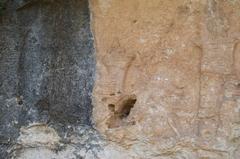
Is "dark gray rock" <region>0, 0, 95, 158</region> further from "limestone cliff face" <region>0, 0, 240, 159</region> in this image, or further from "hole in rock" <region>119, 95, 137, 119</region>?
"hole in rock" <region>119, 95, 137, 119</region>

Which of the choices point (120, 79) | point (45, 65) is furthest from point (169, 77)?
point (45, 65)

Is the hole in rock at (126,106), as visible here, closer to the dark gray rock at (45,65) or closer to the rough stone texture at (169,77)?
the rough stone texture at (169,77)

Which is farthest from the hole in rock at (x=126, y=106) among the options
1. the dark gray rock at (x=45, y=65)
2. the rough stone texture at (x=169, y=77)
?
the dark gray rock at (x=45, y=65)

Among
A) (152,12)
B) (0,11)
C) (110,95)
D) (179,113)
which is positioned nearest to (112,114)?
(110,95)

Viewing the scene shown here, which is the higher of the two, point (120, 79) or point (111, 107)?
point (120, 79)

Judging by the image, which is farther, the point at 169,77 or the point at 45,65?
the point at 45,65

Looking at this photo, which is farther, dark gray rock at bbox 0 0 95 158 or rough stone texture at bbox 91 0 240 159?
dark gray rock at bbox 0 0 95 158

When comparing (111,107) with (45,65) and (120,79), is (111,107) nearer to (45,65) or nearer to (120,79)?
(120,79)

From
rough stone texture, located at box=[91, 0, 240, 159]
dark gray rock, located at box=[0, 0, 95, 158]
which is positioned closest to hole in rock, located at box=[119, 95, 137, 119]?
rough stone texture, located at box=[91, 0, 240, 159]
